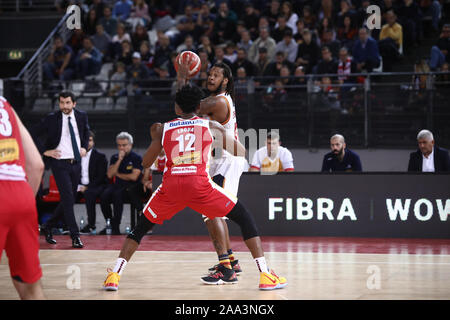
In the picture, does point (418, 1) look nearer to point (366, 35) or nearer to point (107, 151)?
point (366, 35)

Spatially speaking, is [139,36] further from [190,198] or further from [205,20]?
[190,198]

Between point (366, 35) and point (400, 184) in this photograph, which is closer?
point (400, 184)

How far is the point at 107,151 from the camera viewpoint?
48.1 ft

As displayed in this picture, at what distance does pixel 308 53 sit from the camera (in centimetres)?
1454

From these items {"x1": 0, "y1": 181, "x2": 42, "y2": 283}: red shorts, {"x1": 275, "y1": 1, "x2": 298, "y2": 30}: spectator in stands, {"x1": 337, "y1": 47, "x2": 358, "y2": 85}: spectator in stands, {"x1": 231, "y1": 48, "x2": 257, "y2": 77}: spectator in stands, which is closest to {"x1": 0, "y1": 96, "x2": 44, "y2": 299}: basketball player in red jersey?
{"x1": 0, "y1": 181, "x2": 42, "y2": 283}: red shorts

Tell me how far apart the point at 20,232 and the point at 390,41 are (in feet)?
37.6

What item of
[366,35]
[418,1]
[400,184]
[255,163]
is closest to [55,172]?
A: [255,163]

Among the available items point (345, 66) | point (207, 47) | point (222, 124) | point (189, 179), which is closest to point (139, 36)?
point (207, 47)

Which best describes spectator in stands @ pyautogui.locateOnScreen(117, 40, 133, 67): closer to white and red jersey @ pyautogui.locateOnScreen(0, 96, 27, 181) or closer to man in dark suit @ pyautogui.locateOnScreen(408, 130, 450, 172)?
man in dark suit @ pyautogui.locateOnScreen(408, 130, 450, 172)

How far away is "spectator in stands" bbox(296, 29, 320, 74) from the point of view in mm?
14422

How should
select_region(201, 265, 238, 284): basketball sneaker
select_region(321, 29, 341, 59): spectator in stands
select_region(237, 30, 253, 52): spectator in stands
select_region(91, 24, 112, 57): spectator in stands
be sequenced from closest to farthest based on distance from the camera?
select_region(201, 265, 238, 284): basketball sneaker < select_region(321, 29, 341, 59): spectator in stands < select_region(237, 30, 253, 52): spectator in stands < select_region(91, 24, 112, 57): spectator in stands

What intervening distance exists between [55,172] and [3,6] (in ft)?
38.0

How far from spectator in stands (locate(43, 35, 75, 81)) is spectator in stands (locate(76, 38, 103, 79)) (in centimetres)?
23
